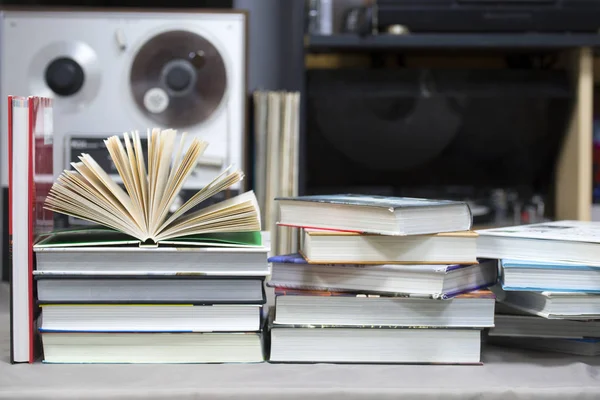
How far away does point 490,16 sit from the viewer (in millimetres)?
1778

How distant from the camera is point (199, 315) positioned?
0.85 metres


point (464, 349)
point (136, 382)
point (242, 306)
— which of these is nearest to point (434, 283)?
point (464, 349)

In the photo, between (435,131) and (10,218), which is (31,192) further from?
(435,131)

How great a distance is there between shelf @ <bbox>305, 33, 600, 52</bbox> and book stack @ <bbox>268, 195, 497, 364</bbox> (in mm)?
965

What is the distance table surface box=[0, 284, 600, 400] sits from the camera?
76 centimetres

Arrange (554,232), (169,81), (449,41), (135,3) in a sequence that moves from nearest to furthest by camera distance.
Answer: (554,232) < (169,81) < (449,41) < (135,3)

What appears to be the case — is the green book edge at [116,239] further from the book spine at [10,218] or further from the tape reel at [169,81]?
the tape reel at [169,81]

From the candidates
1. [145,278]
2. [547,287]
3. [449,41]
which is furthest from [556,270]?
[449,41]

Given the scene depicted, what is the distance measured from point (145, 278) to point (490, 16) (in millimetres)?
1253

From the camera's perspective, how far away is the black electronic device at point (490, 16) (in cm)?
177

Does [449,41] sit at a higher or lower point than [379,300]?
higher

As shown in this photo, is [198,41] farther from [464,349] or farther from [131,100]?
[464,349]

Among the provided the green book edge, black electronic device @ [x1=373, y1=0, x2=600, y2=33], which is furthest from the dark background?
the green book edge

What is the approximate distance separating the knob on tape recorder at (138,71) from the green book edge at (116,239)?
75 centimetres
